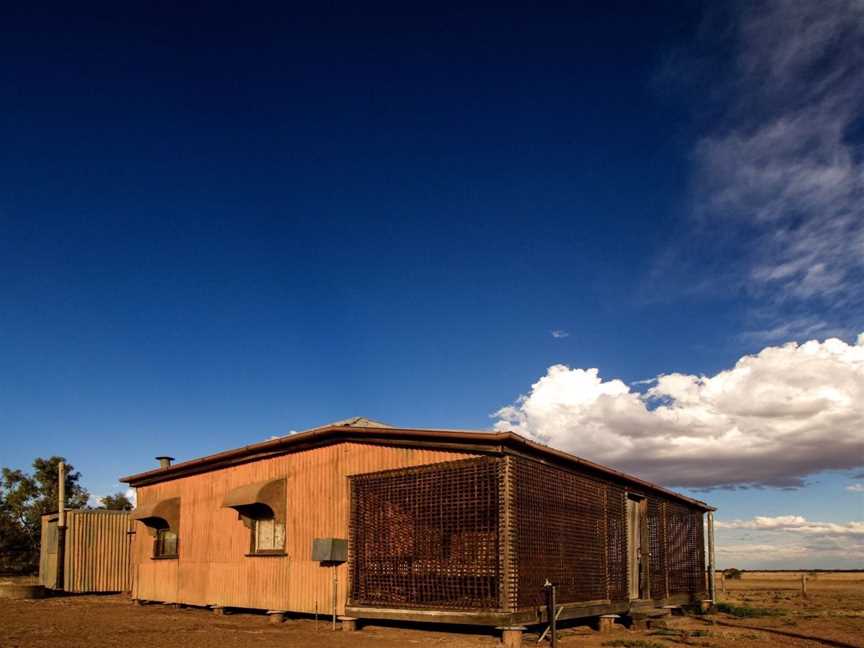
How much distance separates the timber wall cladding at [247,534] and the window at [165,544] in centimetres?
27

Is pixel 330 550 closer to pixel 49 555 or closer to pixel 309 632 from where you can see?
pixel 309 632

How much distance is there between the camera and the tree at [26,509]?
4462 centimetres

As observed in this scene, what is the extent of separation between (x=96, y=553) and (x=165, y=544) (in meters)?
6.87

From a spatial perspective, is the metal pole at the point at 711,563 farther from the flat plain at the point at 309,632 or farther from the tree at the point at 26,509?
the tree at the point at 26,509

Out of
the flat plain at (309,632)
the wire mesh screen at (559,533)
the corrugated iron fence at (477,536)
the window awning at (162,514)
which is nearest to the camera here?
the corrugated iron fence at (477,536)

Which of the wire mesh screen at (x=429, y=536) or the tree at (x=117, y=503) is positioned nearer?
the wire mesh screen at (x=429, y=536)

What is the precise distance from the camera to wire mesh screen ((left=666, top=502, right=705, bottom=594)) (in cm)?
2230

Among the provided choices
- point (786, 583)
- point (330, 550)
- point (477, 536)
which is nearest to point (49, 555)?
point (330, 550)

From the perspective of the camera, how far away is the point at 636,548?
64.1 ft

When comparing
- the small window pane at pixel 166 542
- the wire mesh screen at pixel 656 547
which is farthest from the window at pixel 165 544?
the wire mesh screen at pixel 656 547

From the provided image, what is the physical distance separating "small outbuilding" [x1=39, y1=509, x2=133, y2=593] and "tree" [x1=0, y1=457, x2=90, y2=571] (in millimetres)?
19708

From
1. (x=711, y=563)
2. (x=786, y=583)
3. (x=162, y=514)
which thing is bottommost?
(x=786, y=583)

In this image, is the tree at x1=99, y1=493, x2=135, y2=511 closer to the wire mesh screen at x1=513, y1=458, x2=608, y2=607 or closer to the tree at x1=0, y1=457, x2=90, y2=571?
the tree at x1=0, y1=457, x2=90, y2=571

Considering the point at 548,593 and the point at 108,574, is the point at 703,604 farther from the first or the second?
the point at 108,574
